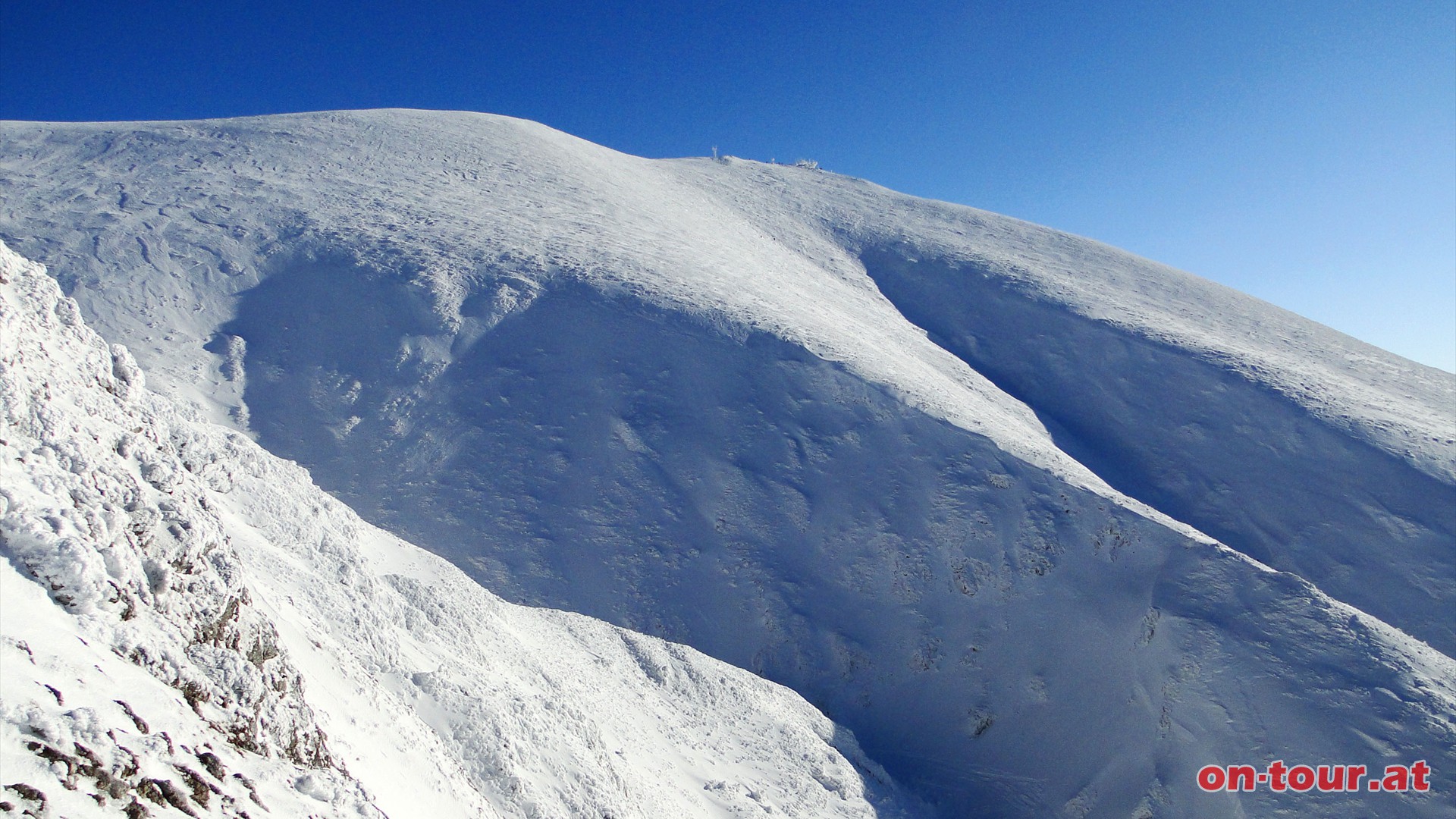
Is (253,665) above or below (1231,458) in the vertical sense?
below

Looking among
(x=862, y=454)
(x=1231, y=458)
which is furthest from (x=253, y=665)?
(x=1231, y=458)

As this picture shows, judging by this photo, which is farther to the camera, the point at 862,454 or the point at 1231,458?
the point at 1231,458

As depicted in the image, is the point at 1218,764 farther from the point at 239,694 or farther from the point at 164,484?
the point at 164,484

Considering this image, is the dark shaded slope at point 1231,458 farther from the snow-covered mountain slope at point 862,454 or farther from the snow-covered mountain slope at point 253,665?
the snow-covered mountain slope at point 253,665

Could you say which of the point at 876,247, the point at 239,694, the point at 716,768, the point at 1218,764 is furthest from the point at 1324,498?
the point at 239,694

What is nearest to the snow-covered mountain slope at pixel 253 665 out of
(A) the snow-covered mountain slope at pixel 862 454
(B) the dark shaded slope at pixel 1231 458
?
(A) the snow-covered mountain slope at pixel 862 454

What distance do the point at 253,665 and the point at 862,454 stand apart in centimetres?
1377

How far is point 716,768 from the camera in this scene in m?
11.4

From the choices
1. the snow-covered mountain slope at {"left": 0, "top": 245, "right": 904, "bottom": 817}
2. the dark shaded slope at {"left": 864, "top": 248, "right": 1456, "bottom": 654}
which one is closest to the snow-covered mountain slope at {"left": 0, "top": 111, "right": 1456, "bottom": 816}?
the dark shaded slope at {"left": 864, "top": 248, "right": 1456, "bottom": 654}

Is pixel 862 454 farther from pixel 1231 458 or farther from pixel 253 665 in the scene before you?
pixel 253 665

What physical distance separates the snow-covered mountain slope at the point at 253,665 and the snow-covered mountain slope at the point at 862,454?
338 centimetres

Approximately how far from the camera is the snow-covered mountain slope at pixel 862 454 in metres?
13.5

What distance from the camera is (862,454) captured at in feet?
57.5

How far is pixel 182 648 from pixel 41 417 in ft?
5.65
